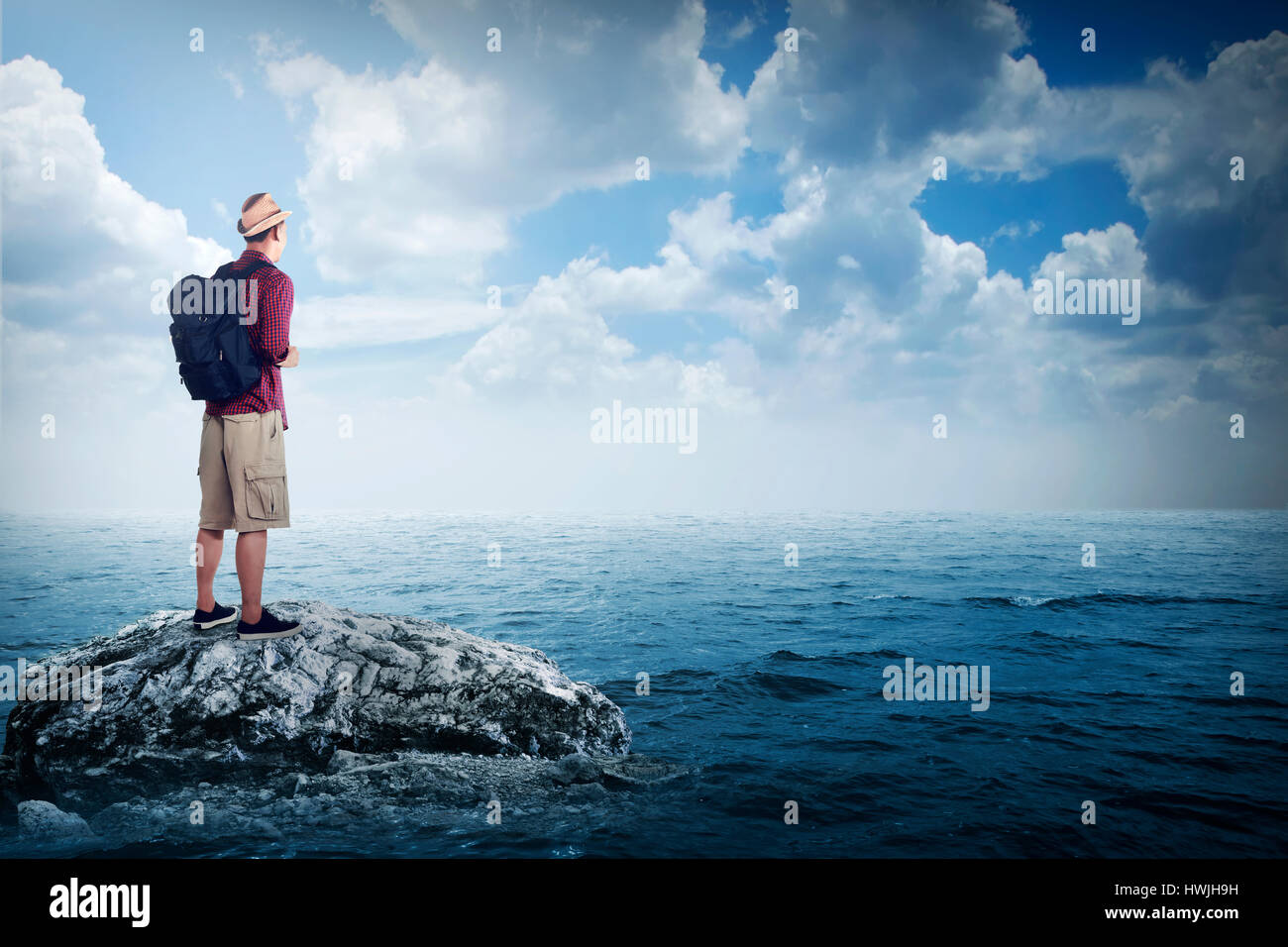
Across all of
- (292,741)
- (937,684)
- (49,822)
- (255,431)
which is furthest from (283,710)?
(937,684)

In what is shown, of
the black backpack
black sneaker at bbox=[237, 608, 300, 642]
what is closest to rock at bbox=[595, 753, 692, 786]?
black sneaker at bbox=[237, 608, 300, 642]

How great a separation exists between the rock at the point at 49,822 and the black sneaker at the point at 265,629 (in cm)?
A: 169

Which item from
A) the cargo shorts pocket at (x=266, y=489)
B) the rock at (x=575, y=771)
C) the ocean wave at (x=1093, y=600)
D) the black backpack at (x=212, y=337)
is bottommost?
the ocean wave at (x=1093, y=600)

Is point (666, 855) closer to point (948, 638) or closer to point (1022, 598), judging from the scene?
point (948, 638)

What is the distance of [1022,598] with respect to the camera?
59.5 feet

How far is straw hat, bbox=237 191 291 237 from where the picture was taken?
5586 millimetres

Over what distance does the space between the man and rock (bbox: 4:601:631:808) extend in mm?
812

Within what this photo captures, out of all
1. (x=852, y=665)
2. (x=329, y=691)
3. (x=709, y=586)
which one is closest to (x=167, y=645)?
(x=329, y=691)

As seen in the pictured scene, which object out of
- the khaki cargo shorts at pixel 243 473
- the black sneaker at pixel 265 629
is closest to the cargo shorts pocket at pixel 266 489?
the khaki cargo shorts at pixel 243 473

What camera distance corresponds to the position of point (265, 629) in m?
6.02

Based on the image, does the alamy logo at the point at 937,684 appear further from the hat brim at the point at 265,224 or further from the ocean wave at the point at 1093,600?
the hat brim at the point at 265,224

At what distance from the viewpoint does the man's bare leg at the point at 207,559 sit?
5719 mm
